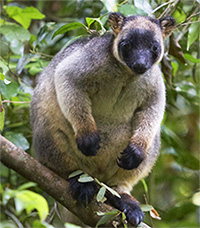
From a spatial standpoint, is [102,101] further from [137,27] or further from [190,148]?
[190,148]

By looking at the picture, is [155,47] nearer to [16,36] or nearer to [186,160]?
[16,36]

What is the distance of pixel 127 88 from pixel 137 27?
85cm

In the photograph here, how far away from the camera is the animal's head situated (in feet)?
17.4

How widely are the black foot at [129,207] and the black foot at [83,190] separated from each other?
263mm

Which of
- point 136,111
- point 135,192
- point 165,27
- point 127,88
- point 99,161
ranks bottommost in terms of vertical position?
point 135,192

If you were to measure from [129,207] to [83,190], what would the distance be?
2.15 ft

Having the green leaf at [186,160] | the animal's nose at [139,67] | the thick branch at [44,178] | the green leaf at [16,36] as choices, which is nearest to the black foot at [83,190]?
the thick branch at [44,178]

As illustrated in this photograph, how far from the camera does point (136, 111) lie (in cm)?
611

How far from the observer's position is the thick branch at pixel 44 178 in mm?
4965

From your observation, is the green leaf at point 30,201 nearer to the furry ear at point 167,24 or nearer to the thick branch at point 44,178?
the thick branch at point 44,178

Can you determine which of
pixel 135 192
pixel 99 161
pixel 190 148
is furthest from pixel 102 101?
pixel 190 148

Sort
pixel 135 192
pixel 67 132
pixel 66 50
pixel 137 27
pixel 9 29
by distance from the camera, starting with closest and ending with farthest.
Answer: pixel 137 27 → pixel 67 132 → pixel 66 50 → pixel 9 29 → pixel 135 192

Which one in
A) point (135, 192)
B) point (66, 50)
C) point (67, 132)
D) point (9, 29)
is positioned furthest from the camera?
point (135, 192)

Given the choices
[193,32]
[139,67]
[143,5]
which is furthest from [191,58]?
[139,67]
